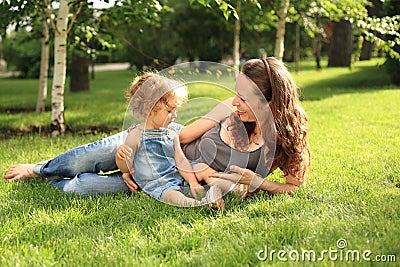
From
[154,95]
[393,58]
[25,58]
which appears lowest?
[25,58]

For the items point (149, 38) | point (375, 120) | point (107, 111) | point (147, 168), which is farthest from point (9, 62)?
point (147, 168)

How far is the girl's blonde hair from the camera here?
3402 mm

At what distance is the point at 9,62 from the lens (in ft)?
84.1

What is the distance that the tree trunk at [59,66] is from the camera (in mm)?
6305

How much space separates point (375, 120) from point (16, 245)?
550 cm

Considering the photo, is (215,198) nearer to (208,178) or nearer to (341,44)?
(208,178)

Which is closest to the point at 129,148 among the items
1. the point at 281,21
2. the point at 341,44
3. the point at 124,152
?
the point at 124,152

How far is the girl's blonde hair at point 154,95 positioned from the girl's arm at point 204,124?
204mm

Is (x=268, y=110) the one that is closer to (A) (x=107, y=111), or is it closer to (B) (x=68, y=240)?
(B) (x=68, y=240)

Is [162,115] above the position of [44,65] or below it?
above

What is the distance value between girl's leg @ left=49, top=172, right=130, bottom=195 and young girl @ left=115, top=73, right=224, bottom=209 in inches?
4.2

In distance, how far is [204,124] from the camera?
11.7ft

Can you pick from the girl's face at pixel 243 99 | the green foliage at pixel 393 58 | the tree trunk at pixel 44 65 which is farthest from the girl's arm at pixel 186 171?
the green foliage at pixel 393 58

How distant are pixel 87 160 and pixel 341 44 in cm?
1712
